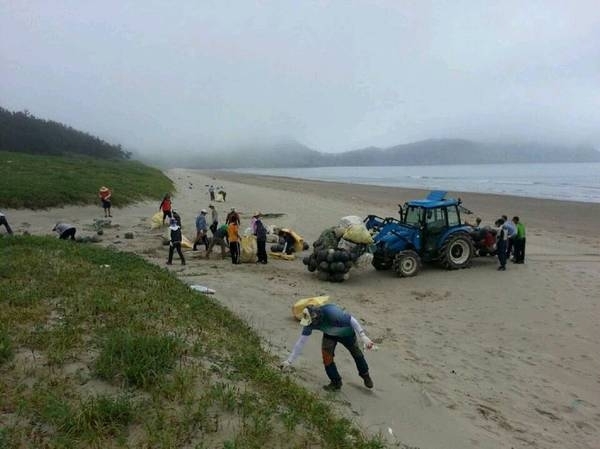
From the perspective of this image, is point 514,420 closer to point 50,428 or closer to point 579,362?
point 579,362

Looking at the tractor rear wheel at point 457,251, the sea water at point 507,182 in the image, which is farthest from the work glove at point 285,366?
the sea water at point 507,182

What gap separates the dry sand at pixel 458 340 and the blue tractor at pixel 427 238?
0.45 meters

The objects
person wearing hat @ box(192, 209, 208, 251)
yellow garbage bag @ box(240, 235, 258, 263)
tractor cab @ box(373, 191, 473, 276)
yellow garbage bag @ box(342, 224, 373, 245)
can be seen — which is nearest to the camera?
yellow garbage bag @ box(342, 224, 373, 245)

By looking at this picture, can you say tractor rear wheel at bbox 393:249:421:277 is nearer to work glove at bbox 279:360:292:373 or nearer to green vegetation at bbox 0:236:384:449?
green vegetation at bbox 0:236:384:449

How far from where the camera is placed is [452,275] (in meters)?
12.9

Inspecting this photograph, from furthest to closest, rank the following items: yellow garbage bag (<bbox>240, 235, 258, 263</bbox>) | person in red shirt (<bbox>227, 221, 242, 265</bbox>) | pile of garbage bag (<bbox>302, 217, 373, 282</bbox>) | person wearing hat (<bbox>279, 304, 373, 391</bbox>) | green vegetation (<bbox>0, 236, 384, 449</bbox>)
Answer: yellow garbage bag (<bbox>240, 235, 258, 263</bbox>)
person in red shirt (<bbox>227, 221, 242, 265</bbox>)
pile of garbage bag (<bbox>302, 217, 373, 282</bbox>)
person wearing hat (<bbox>279, 304, 373, 391</bbox>)
green vegetation (<bbox>0, 236, 384, 449</bbox>)

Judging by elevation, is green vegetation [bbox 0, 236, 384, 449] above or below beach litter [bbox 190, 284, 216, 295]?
above

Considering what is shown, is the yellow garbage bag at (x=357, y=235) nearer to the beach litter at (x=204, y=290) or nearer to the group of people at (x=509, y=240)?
the group of people at (x=509, y=240)

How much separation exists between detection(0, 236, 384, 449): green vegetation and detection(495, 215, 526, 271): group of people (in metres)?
9.08

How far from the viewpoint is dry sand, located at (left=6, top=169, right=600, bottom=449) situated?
5500mm

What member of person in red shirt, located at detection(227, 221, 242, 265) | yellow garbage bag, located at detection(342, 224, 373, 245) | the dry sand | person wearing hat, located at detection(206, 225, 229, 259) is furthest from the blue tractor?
person wearing hat, located at detection(206, 225, 229, 259)

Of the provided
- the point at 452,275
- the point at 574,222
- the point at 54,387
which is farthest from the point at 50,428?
the point at 574,222

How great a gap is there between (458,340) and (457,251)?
575 cm

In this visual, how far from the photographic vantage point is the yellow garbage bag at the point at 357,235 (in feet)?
41.0
